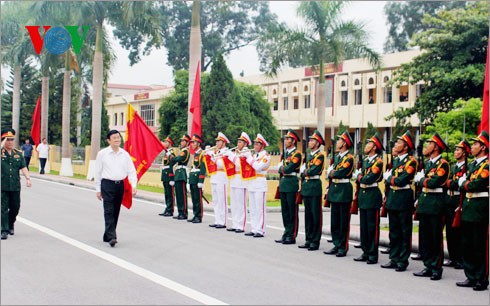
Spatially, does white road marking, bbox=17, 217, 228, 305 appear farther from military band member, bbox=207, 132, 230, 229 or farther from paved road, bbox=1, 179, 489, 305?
military band member, bbox=207, 132, 230, 229

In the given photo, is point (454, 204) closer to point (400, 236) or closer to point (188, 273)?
point (400, 236)

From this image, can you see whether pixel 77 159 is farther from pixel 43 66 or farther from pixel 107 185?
pixel 107 185

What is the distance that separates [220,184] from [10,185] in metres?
4.32

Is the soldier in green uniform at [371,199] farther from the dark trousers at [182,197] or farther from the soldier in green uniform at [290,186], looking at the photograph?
the dark trousers at [182,197]

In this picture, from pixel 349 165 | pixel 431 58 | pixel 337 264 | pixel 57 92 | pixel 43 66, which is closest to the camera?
pixel 337 264

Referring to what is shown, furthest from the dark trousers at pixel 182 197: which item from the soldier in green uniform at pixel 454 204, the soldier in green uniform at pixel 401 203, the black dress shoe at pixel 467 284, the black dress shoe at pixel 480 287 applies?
the black dress shoe at pixel 480 287

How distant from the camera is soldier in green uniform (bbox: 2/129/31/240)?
12.0m

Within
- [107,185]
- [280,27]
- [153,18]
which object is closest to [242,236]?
[107,185]

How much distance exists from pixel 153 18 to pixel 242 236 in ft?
57.0

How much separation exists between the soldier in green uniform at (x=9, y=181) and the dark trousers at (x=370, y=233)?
219 inches

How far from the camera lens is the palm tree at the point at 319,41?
26875mm

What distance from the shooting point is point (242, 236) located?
1310cm

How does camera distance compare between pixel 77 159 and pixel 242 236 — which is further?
pixel 77 159

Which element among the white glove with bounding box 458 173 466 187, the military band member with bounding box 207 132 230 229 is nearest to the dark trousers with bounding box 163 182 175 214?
the military band member with bounding box 207 132 230 229
